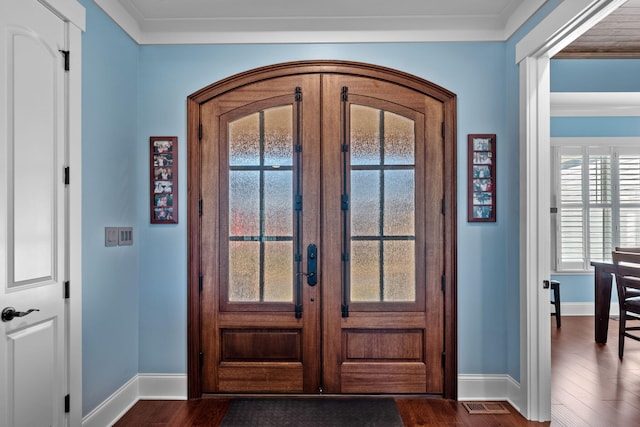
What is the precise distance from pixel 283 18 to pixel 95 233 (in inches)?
76.4

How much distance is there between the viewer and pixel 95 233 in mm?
2770

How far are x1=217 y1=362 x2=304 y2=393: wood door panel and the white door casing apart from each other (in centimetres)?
108

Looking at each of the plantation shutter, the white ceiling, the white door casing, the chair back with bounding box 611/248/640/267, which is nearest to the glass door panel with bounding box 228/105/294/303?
the white ceiling

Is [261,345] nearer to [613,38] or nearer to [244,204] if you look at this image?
[244,204]

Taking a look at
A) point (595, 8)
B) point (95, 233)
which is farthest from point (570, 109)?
point (95, 233)

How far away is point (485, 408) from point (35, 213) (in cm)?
301

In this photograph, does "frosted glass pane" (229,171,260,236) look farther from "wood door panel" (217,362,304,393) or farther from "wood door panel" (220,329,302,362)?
"wood door panel" (217,362,304,393)

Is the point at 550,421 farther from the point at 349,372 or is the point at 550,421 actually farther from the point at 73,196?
the point at 73,196

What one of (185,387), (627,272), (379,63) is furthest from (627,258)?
(185,387)

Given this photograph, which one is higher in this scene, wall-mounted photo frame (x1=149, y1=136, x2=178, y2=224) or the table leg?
wall-mounted photo frame (x1=149, y1=136, x2=178, y2=224)

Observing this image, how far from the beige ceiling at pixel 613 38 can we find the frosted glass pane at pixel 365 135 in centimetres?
193

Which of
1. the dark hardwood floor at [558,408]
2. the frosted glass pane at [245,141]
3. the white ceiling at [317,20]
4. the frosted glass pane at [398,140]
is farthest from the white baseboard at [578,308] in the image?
the frosted glass pane at [245,141]

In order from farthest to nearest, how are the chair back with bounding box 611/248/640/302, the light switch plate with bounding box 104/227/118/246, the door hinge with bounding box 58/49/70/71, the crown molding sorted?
the crown molding
the chair back with bounding box 611/248/640/302
the light switch plate with bounding box 104/227/118/246
the door hinge with bounding box 58/49/70/71

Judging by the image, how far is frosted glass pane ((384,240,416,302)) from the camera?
340 centimetres
